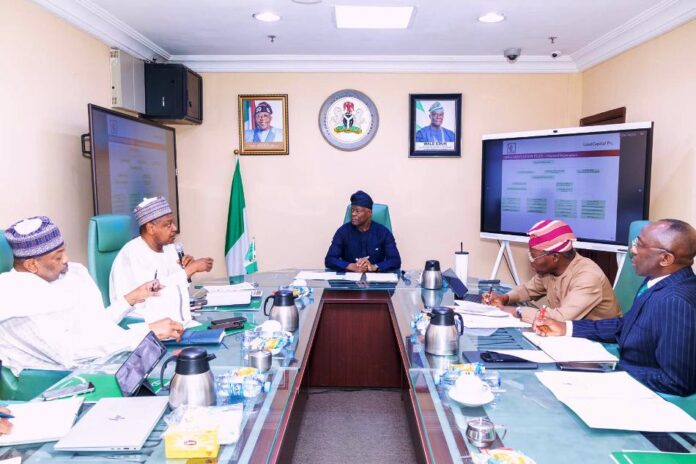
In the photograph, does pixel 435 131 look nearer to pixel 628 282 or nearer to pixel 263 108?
pixel 263 108

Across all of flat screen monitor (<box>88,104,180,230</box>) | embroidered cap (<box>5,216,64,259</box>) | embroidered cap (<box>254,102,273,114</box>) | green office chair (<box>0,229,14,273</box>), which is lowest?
green office chair (<box>0,229,14,273</box>)

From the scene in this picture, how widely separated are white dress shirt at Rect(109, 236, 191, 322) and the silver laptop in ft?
2.97

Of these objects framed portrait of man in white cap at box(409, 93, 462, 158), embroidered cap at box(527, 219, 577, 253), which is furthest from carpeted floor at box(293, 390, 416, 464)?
framed portrait of man in white cap at box(409, 93, 462, 158)

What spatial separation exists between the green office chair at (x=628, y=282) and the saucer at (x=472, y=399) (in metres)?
1.47

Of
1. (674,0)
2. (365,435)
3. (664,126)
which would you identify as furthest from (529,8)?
(365,435)

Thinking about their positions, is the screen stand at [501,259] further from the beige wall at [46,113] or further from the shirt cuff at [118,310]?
the beige wall at [46,113]

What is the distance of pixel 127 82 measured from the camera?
404cm

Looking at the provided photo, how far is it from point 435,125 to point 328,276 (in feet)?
7.04

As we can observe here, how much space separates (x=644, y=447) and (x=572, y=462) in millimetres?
191

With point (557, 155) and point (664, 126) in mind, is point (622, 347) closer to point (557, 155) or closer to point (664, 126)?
point (664, 126)

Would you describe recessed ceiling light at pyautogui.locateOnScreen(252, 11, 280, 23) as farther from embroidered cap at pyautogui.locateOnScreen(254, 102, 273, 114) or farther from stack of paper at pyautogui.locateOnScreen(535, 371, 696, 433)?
stack of paper at pyautogui.locateOnScreen(535, 371, 696, 433)

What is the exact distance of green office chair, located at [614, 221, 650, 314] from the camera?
98.5 inches

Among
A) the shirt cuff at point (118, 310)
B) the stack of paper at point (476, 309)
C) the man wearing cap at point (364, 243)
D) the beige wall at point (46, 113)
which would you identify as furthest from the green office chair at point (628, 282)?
the beige wall at point (46, 113)

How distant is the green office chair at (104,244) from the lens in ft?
8.91
